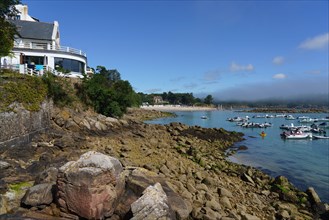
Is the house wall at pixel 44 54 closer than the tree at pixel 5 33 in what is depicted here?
No

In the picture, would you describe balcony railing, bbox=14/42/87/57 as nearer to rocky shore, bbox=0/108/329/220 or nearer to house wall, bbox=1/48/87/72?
house wall, bbox=1/48/87/72

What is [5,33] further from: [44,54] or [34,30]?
[34,30]

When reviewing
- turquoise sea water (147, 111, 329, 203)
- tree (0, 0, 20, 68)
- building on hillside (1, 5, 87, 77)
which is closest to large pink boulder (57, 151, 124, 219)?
turquoise sea water (147, 111, 329, 203)

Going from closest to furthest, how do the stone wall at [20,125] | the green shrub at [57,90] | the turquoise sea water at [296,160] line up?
the stone wall at [20,125], the turquoise sea water at [296,160], the green shrub at [57,90]

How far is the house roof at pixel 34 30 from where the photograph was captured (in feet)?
123

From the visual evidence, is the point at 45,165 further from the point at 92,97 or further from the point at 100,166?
the point at 92,97

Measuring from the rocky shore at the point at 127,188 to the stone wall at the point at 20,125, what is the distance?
0.75 m

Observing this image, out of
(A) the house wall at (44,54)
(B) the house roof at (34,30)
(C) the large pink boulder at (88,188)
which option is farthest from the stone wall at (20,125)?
(B) the house roof at (34,30)

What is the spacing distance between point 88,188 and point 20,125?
12.9 m

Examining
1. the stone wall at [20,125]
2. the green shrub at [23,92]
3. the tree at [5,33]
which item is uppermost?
the tree at [5,33]

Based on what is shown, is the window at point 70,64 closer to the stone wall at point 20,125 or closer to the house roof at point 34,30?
the house roof at point 34,30

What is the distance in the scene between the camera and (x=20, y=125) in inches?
752

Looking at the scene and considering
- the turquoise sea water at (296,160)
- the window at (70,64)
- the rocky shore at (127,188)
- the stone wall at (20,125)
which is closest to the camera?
the rocky shore at (127,188)

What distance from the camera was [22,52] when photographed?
34594 mm
